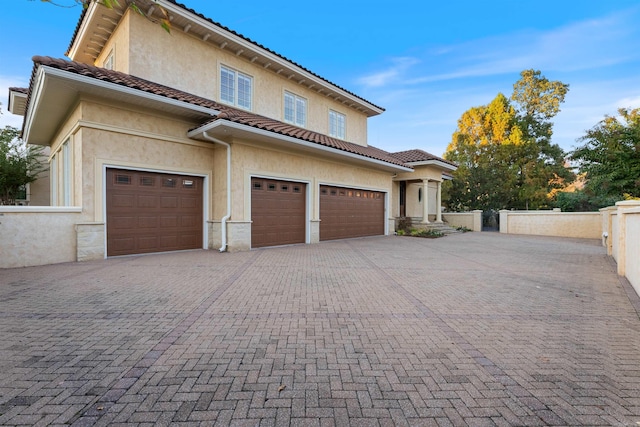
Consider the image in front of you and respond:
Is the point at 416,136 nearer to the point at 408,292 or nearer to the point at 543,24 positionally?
the point at 543,24

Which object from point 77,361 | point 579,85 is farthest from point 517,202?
point 77,361

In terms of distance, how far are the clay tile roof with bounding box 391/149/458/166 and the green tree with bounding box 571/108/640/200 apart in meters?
6.53

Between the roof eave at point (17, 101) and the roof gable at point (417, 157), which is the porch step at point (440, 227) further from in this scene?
the roof eave at point (17, 101)

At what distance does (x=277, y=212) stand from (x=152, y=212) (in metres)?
4.30

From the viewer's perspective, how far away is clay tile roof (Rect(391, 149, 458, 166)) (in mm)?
18344

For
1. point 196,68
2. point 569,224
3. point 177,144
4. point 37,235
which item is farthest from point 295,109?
point 569,224

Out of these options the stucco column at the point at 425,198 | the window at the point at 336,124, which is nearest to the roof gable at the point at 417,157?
the stucco column at the point at 425,198

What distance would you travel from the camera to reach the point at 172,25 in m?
10.2

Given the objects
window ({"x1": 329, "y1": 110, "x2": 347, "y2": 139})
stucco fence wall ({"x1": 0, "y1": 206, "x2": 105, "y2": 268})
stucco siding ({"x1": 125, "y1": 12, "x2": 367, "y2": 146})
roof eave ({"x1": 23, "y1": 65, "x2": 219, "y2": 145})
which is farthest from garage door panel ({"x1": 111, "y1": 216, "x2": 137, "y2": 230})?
window ({"x1": 329, "y1": 110, "x2": 347, "y2": 139})

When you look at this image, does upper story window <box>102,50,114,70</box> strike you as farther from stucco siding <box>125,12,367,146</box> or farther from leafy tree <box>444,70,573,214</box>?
leafy tree <box>444,70,573,214</box>

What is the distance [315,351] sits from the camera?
317 centimetres

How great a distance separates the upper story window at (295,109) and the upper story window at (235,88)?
2.12m

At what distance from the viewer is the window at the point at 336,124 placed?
16781 millimetres

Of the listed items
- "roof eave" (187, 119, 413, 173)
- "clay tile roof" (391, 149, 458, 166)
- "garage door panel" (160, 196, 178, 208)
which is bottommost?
"garage door panel" (160, 196, 178, 208)
